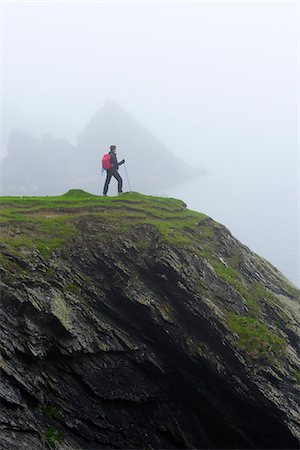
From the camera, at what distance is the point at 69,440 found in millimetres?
16984

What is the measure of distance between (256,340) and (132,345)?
7.26 metres

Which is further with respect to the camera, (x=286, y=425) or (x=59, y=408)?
(x=286, y=425)

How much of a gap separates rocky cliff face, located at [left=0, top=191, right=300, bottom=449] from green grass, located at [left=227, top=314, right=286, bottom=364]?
0.21 feet

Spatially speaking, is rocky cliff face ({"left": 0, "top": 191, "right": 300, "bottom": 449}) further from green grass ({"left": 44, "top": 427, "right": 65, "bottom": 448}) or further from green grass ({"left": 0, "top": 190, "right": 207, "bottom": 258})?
green grass ({"left": 0, "top": 190, "right": 207, "bottom": 258})

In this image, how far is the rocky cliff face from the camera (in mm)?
17781

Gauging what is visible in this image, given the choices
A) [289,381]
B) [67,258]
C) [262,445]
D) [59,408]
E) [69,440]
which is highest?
[67,258]

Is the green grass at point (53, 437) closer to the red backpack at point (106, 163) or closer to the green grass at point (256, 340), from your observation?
the green grass at point (256, 340)

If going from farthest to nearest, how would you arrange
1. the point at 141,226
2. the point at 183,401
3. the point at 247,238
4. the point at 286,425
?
the point at 247,238, the point at 141,226, the point at 183,401, the point at 286,425

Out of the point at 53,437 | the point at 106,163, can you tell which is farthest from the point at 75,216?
the point at 53,437

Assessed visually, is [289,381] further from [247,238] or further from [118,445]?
[247,238]

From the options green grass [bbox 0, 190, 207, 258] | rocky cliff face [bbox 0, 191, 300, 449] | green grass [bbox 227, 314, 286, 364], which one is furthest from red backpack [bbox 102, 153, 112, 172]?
green grass [bbox 227, 314, 286, 364]

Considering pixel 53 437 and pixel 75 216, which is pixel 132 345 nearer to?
pixel 53 437

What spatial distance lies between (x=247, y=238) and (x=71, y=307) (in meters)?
160

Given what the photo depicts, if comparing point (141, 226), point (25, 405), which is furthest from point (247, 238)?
point (25, 405)
